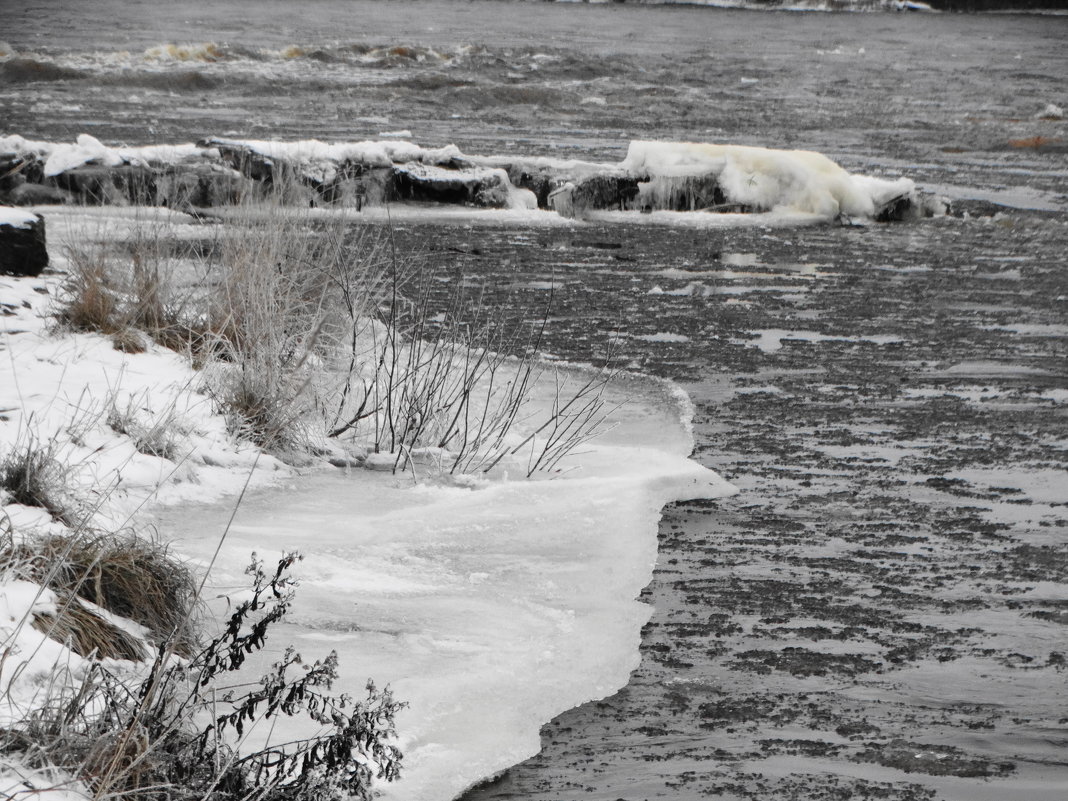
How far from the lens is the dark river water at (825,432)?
459cm

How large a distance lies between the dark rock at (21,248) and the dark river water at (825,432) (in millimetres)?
3752

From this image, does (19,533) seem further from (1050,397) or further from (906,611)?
(1050,397)

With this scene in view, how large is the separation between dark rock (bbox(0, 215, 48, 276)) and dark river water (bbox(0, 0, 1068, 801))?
3.75 meters

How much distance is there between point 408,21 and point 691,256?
5549cm

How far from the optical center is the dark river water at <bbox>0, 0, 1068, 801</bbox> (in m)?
4.59

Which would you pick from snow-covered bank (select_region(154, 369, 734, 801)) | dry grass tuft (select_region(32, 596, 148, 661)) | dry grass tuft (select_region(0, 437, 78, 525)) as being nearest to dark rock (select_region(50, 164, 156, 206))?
snow-covered bank (select_region(154, 369, 734, 801))

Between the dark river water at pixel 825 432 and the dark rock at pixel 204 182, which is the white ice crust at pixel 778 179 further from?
the dark rock at pixel 204 182

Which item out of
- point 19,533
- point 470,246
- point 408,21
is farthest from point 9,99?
point 408,21

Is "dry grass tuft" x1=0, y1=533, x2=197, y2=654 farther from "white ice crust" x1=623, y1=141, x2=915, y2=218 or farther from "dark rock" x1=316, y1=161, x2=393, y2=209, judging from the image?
"white ice crust" x1=623, y1=141, x2=915, y2=218

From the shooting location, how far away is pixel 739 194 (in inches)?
666

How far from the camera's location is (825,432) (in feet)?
27.0

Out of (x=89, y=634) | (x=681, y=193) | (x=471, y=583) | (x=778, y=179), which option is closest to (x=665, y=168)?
(x=681, y=193)

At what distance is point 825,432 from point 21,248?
558 cm

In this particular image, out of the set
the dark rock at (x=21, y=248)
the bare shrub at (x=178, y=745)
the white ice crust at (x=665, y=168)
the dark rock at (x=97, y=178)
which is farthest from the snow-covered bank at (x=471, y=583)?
the white ice crust at (x=665, y=168)
